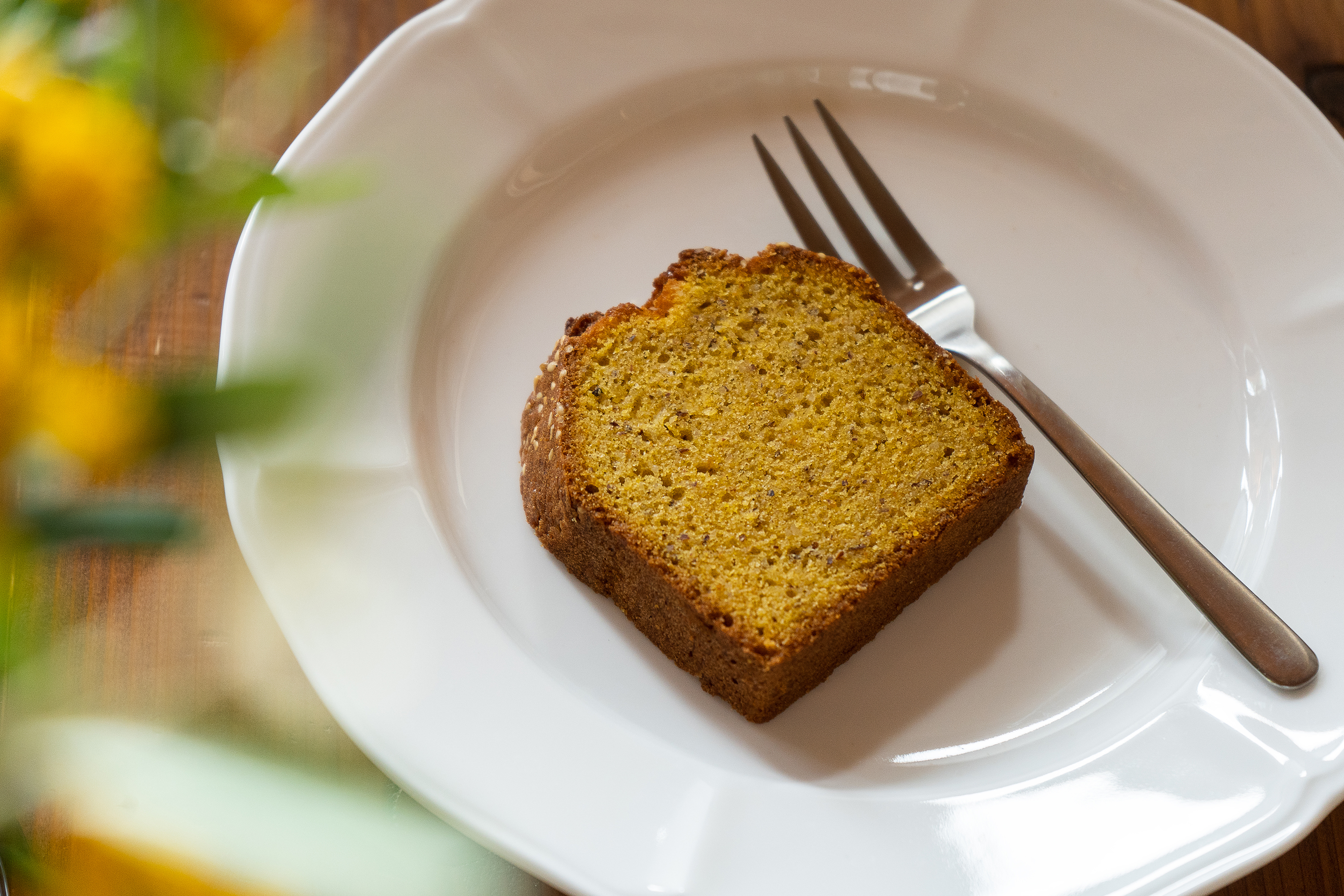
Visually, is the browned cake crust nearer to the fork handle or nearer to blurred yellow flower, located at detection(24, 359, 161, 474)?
the fork handle

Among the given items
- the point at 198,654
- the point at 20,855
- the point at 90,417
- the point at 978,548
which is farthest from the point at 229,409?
the point at 978,548

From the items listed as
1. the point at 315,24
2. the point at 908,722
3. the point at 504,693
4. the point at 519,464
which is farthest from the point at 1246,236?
the point at 315,24

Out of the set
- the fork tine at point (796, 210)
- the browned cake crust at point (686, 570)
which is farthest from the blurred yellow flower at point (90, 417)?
the fork tine at point (796, 210)

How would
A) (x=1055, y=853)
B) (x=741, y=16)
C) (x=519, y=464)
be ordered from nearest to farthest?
(x=1055, y=853) < (x=519, y=464) < (x=741, y=16)

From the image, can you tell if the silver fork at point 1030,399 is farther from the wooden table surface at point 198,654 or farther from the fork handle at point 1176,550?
the wooden table surface at point 198,654

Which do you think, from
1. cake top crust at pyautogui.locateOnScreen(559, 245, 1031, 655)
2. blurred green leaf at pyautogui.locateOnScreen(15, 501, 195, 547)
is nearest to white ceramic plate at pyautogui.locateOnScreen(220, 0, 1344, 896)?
cake top crust at pyautogui.locateOnScreen(559, 245, 1031, 655)

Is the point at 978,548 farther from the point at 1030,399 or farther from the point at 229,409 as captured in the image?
the point at 229,409

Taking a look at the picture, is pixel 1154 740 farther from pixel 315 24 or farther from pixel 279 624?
pixel 315 24
